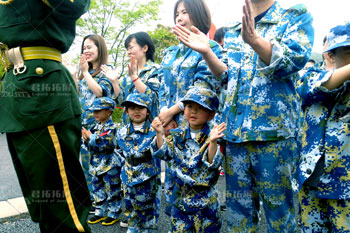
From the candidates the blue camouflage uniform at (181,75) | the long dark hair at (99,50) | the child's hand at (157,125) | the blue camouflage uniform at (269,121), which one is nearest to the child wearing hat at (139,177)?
the blue camouflage uniform at (181,75)

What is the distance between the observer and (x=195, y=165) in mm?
2244

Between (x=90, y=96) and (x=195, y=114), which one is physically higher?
(x=90, y=96)

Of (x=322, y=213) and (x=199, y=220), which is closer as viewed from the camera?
(x=322, y=213)

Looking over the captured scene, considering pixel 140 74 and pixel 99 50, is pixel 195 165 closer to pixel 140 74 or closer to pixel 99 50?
pixel 140 74

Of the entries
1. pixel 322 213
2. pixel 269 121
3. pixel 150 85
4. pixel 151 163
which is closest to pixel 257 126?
pixel 269 121

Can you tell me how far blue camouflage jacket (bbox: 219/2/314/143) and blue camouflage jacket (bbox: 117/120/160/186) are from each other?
1.02 m

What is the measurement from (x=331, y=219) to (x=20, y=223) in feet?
9.63

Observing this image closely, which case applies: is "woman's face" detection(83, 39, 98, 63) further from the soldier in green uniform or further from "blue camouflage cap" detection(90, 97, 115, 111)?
the soldier in green uniform

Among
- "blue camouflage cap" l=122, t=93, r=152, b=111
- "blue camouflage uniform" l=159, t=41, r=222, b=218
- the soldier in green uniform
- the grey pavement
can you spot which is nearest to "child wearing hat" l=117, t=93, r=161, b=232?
"blue camouflage cap" l=122, t=93, r=152, b=111

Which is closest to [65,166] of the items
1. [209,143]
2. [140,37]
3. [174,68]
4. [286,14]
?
[209,143]

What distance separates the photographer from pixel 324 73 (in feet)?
6.21

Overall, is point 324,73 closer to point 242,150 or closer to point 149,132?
point 242,150

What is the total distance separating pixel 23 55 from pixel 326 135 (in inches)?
77.5

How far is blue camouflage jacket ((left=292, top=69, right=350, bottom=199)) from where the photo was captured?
177 centimetres
